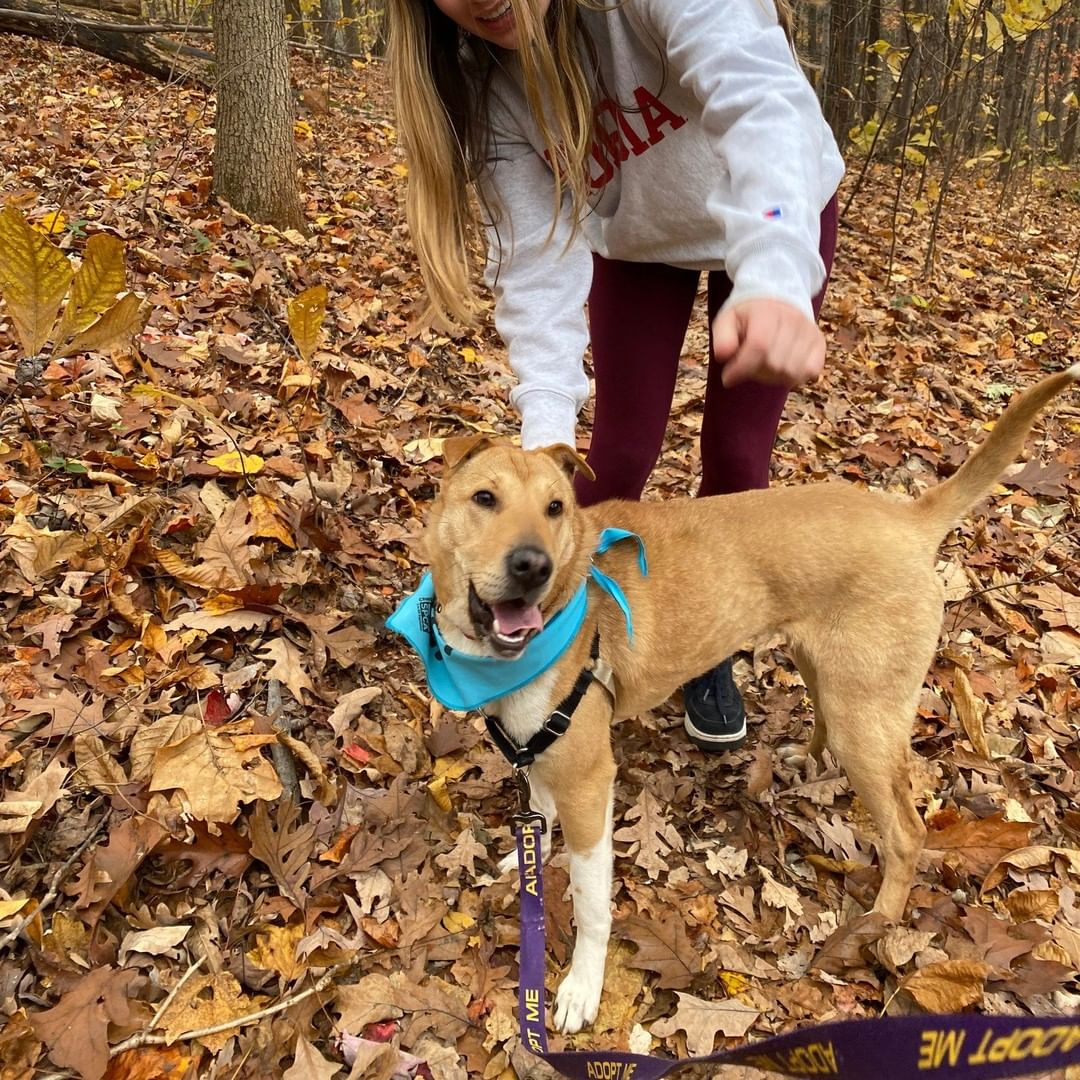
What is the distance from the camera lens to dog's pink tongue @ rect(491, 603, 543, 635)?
251 centimetres

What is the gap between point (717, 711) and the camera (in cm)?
374

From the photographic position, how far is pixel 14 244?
205 centimetres

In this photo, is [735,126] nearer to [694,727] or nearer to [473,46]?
[473,46]

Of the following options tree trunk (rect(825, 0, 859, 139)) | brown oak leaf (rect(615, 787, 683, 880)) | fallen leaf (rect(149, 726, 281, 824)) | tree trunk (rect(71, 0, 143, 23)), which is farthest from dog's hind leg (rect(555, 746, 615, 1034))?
tree trunk (rect(825, 0, 859, 139))

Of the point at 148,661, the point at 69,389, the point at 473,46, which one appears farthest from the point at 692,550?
the point at 69,389

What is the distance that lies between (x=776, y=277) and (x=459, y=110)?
1760 mm

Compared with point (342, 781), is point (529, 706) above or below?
above

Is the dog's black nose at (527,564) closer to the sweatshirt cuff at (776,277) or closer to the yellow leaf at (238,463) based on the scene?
the sweatshirt cuff at (776,277)

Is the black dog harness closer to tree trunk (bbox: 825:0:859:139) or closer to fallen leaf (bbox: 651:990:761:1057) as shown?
fallen leaf (bbox: 651:990:761:1057)

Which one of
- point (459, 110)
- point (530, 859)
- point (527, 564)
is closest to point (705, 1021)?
point (530, 859)

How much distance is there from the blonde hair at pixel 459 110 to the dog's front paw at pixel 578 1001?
2.57m

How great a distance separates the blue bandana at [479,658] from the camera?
103 inches

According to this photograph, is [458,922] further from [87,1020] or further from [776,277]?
[776,277]

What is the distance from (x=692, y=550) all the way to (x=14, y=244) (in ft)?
8.12
